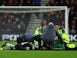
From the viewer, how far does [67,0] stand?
2552cm

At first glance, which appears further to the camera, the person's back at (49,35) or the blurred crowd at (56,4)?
the blurred crowd at (56,4)

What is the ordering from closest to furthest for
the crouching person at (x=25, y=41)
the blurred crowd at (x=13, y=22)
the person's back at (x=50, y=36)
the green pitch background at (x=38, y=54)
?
the green pitch background at (x=38, y=54)
the crouching person at (x=25, y=41)
the person's back at (x=50, y=36)
the blurred crowd at (x=13, y=22)

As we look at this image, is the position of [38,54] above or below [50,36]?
below

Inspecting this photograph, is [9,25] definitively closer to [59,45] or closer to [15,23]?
[15,23]

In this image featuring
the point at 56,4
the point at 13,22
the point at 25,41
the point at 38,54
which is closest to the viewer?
the point at 38,54

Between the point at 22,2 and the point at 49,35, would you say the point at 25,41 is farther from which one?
the point at 22,2

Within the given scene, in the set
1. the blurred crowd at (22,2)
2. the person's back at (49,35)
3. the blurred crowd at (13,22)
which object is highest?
the person's back at (49,35)

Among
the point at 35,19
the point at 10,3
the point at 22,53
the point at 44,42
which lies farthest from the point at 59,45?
the point at 10,3

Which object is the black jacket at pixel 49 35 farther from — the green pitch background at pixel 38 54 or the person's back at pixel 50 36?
the green pitch background at pixel 38 54

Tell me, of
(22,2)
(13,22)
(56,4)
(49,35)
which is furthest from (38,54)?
(22,2)

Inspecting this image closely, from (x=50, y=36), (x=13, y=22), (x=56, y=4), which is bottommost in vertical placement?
(x=13, y=22)

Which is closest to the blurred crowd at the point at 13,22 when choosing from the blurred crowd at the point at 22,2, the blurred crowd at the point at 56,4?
the blurred crowd at the point at 56,4

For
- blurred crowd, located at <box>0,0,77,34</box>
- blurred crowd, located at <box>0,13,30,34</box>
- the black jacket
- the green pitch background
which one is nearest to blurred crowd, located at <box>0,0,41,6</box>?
blurred crowd, located at <box>0,0,77,34</box>

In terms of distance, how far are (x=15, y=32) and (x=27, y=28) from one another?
0.63 metres
